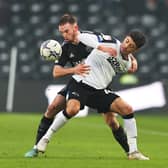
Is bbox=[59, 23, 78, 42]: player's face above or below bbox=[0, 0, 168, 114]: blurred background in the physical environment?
below

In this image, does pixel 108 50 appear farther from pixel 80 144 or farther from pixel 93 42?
pixel 80 144

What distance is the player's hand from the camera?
385 inches

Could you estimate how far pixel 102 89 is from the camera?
10086 mm

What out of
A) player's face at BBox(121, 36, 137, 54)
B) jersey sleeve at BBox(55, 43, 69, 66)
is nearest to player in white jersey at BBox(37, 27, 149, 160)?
player's face at BBox(121, 36, 137, 54)

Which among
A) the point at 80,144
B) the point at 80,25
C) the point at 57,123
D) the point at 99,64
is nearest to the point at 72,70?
the point at 99,64

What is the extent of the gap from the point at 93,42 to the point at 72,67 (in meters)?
0.43

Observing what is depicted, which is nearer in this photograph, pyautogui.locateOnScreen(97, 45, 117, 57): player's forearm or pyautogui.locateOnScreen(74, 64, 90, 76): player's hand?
pyautogui.locateOnScreen(74, 64, 90, 76): player's hand

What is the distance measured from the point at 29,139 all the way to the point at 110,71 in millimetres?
3861

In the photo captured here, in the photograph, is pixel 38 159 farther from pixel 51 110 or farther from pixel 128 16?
pixel 128 16

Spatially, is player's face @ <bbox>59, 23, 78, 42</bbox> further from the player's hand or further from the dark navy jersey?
the player's hand

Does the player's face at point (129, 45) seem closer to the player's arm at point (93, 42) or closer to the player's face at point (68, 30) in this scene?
the player's arm at point (93, 42)

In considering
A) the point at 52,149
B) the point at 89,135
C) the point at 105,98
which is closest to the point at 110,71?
the point at 105,98

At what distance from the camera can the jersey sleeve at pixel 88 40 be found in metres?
9.99

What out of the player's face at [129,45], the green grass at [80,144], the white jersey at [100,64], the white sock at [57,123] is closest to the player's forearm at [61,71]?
the white jersey at [100,64]
